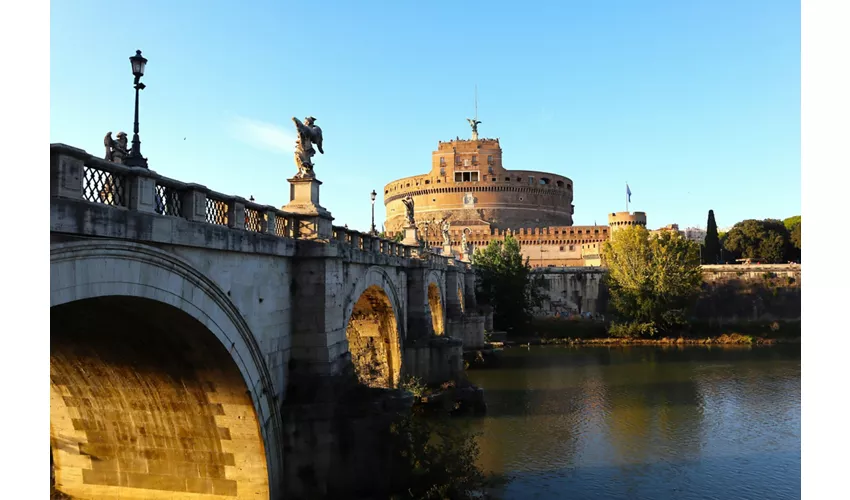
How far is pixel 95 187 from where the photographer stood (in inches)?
268

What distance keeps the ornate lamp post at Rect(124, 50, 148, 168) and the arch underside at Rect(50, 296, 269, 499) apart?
2.38 meters

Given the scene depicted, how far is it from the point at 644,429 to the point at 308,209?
14.9 metres

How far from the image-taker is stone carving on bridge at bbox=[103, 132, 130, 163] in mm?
10680

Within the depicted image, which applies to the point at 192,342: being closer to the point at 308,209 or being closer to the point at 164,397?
the point at 164,397

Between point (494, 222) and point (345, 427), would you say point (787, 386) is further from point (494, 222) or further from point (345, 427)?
point (494, 222)

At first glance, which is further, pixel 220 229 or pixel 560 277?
pixel 560 277

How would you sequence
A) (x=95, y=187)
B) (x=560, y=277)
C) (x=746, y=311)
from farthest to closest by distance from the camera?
(x=560, y=277)
(x=746, y=311)
(x=95, y=187)

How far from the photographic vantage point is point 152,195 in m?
7.64

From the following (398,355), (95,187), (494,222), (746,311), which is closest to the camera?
(95,187)

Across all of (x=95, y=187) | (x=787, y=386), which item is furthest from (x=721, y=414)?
(x=95, y=187)

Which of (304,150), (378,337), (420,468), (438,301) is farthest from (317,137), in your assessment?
(438,301)

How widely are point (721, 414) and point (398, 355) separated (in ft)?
39.6

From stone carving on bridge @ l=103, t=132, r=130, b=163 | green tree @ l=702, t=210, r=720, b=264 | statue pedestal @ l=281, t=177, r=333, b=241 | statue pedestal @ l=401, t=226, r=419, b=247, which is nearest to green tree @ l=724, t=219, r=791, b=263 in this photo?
green tree @ l=702, t=210, r=720, b=264

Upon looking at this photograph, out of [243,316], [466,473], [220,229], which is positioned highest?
[220,229]
